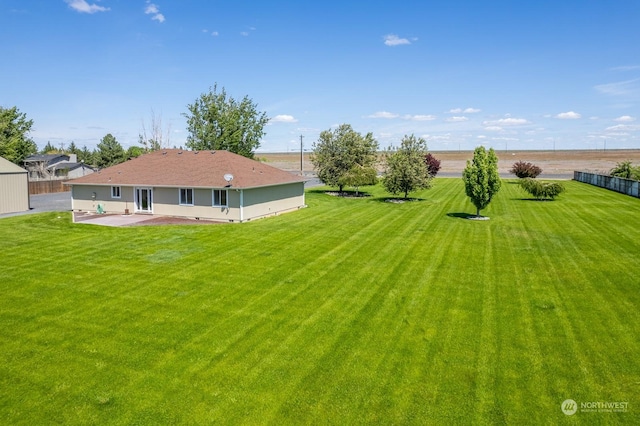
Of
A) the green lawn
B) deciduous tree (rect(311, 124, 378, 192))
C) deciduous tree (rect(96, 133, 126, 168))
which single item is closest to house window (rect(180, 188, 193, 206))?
the green lawn

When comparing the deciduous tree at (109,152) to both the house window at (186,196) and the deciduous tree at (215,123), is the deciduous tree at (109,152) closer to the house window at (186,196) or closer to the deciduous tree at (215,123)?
the deciduous tree at (215,123)

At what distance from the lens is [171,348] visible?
31.7 ft

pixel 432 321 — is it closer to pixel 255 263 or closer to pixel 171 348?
pixel 171 348

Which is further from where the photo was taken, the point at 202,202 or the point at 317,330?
the point at 202,202

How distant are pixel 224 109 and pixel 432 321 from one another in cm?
4870

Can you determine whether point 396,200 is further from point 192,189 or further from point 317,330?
point 317,330

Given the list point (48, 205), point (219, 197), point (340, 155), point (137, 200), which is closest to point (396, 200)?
point (340, 155)

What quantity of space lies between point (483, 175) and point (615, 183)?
1073 inches

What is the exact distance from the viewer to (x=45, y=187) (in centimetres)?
4669

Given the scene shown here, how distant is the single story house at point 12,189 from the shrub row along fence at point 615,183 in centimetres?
5054

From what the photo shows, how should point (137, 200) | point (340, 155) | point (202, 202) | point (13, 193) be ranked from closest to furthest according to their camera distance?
point (202, 202) < point (137, 200) < point (13, 193) < point (340, 155)

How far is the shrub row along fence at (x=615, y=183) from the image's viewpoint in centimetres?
3769

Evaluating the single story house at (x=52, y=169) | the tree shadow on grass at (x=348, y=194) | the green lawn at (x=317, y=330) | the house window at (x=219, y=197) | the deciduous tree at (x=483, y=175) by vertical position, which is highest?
the single story house at (x=52, y=169)

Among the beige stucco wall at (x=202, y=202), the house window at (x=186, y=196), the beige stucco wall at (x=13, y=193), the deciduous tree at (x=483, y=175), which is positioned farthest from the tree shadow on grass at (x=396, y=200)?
the beige stucco wall at (x=13, y=193)
